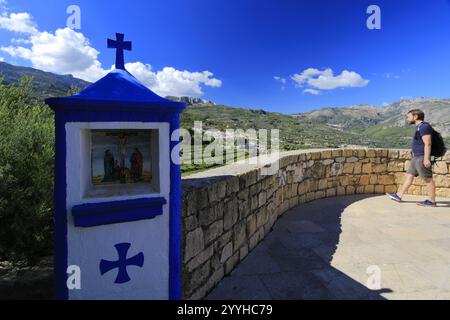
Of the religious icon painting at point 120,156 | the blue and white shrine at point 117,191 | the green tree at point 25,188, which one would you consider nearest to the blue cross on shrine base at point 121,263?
the blue and white shrine at point 117,191

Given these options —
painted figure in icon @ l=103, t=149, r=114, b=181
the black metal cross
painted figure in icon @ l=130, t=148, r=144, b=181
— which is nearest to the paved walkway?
painted figure in icon @ l=130, t=148, r=144, b=181

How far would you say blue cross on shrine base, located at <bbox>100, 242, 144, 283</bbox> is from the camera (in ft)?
6.99

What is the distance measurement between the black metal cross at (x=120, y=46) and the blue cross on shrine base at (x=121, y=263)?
4.71ft

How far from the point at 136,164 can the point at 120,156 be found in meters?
0.14

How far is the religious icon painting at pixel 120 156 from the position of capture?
2318 millimetres

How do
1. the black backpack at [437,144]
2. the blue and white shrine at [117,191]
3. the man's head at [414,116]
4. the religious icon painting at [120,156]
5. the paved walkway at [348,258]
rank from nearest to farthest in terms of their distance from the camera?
the blue and white shrine at [117,191] < the religious icon painting at [120,156] < the paved walkway at [348,258] < the black backpack at [437,144] < the man's head at [414,116]

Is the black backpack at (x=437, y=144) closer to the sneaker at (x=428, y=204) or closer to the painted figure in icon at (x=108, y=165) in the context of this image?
the sneaker at (x=428, y=204)

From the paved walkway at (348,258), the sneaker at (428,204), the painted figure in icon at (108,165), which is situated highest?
the painted figure in icon at (108,165)

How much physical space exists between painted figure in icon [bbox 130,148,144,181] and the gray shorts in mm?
6191

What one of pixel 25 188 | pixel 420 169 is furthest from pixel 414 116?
pixel 25 188

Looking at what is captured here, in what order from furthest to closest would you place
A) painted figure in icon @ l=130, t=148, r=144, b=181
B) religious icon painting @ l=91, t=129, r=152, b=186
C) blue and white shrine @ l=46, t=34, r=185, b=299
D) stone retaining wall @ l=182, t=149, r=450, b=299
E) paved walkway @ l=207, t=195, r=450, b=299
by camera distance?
paved walkway @ l=207, t=195, r=450, b=299 < stone retaining wall @ l=182, t=149, r=450, b=299 < painted figure in icon @ l=130, t=148, r=144, b=181 < religious icon painting @ l=91, t=129, r=152, b=186 < blue and white shrine @ l=46, t=34, r=185, b=299

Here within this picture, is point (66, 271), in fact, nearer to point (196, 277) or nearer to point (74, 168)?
point (74, 168)

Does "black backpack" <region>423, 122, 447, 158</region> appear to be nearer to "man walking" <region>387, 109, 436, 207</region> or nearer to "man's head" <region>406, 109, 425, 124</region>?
"man walking" <region>387, 109, 436, 207</region>
